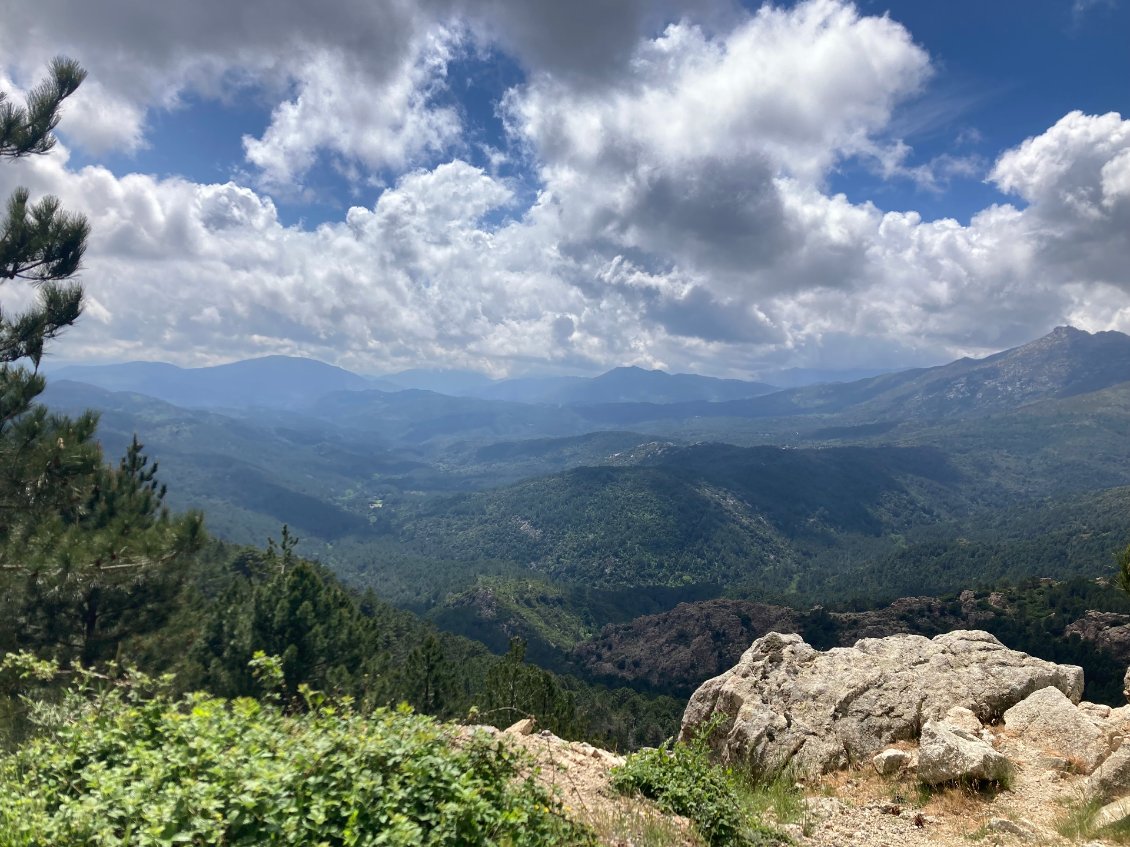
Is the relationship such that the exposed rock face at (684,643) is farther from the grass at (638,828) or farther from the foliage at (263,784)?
the foliage at (263,784)

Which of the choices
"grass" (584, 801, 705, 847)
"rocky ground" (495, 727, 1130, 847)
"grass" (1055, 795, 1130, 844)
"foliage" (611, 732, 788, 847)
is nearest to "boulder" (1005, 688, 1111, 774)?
A: "rocky ground" (495, 727, 1130, 847)

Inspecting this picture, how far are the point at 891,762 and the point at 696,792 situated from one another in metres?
4.79

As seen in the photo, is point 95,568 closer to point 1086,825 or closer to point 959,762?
point 959,762

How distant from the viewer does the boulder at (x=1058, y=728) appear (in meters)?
9.40

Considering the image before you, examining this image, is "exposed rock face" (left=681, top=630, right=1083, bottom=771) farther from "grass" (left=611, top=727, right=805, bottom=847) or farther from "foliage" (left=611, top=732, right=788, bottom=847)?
"foliage" (left=611, top=732, right=788, bottom=847)

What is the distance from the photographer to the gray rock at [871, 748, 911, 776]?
9891 millimetres

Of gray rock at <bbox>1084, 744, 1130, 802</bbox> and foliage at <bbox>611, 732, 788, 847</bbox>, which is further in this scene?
gray rock at <bbox>1084, 744, 1130, 802</bbox>

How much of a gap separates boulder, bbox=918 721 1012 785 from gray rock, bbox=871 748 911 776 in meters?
0.75

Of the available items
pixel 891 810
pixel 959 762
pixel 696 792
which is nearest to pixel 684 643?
pixel 959 762

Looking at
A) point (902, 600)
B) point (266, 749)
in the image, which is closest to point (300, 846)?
point (266, 749)

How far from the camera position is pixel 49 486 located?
15141 millimetres

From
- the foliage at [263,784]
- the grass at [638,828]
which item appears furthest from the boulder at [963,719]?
the foliage at [263,784]

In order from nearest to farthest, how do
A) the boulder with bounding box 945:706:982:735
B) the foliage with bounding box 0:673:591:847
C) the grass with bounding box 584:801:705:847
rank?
the foliage with bounding box 0:673:591:847 → the grass with bounding box 584:801:705:847 → the boulder with bounding box 945:706:982:735

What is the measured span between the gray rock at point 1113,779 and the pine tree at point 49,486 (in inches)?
778
